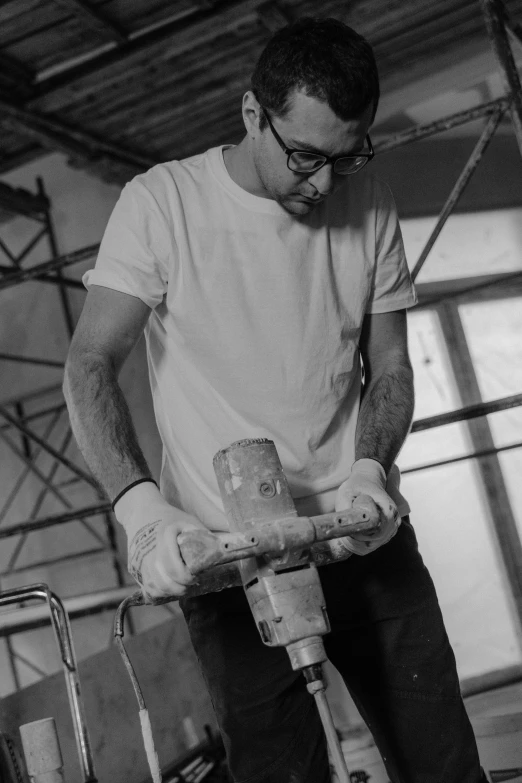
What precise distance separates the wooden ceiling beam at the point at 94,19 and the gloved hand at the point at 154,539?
3.63m

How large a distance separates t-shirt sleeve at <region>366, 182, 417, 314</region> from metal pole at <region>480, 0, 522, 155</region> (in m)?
2.04

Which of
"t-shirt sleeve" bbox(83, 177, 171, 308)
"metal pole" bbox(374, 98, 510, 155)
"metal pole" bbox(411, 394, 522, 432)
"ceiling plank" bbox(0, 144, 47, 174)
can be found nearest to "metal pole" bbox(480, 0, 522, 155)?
"metal pole" bbox(374, 98, 510, 155)

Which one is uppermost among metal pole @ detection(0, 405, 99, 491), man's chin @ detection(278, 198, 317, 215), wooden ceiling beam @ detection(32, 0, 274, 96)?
wooden ceiling beam @ detection(32, 0, 274, 96)

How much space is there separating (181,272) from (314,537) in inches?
22.7

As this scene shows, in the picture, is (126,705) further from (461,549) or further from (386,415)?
(461,549)

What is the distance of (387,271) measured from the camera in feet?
5.56

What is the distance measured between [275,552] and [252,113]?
79 cm

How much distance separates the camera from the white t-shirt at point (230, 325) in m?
1.49

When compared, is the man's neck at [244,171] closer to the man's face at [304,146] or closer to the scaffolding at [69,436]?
the man's face at [304,146]

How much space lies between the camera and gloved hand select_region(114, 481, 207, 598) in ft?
3.70

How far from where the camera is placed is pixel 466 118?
362cm

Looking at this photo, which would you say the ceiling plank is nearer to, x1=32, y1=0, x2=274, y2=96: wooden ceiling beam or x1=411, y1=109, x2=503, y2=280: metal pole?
x1=32, y1=0, x2=274, y2=96: wooden ceiling beam

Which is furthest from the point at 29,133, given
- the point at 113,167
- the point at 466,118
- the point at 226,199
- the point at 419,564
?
the point at 419,564

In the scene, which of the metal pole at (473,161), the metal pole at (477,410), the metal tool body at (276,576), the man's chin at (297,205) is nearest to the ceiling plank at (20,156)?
the metal pole at (473,161)
